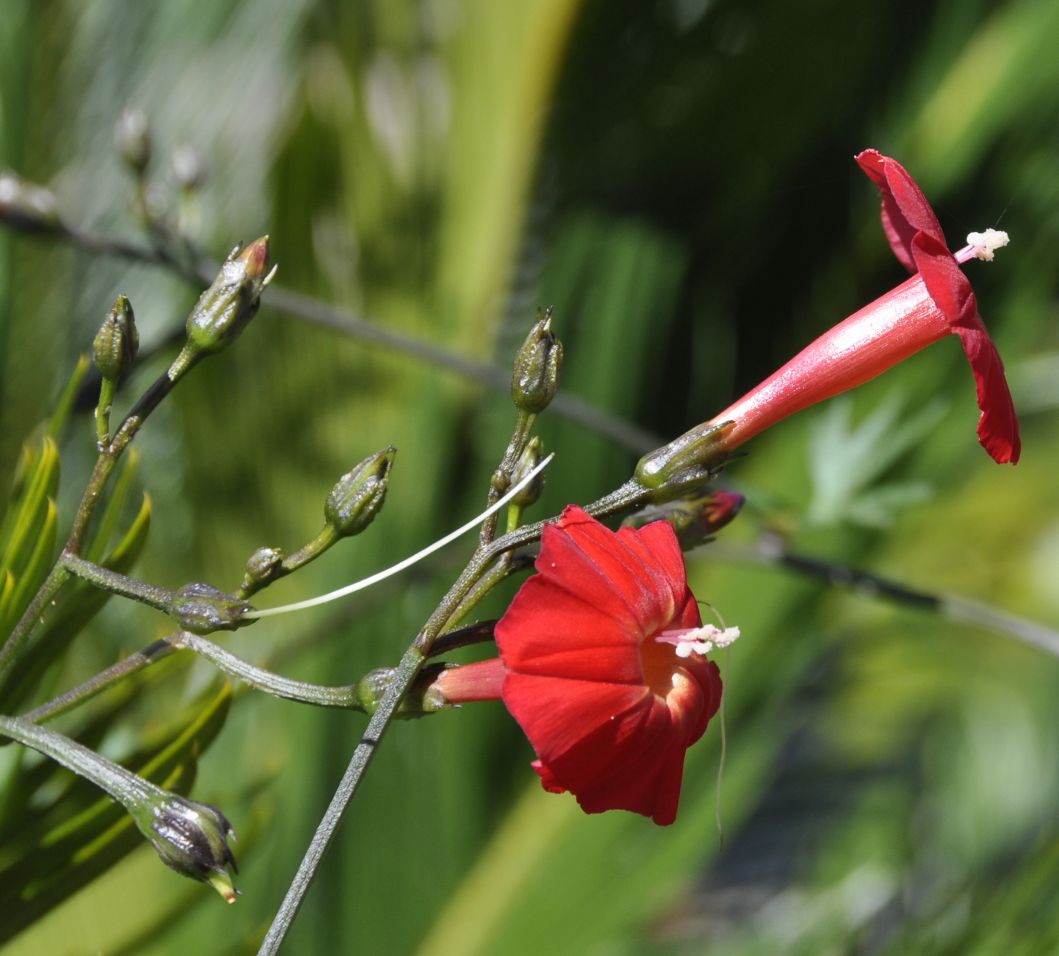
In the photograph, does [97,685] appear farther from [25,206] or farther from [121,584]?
[25,206]

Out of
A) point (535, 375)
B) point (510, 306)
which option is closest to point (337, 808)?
point (535, 375)

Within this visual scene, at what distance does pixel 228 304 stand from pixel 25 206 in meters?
0.61

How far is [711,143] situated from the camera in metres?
1.73

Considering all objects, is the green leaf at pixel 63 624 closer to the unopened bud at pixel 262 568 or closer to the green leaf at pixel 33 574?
the green leaf at pixel 33 574

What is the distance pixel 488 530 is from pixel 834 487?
0.77 meters

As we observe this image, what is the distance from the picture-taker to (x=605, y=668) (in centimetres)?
64

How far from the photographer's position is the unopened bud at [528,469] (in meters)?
0.77

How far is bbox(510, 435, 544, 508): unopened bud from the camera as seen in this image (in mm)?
766

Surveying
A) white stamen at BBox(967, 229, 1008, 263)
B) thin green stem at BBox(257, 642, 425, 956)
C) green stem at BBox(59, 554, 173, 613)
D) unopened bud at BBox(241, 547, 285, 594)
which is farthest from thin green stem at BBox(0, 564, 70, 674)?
white stamen at BBox(967, 229, 1008, 263)

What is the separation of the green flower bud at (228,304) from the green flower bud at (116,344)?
4cm

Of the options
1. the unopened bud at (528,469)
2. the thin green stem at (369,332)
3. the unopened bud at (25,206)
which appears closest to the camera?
the unopened bud at (528,469)

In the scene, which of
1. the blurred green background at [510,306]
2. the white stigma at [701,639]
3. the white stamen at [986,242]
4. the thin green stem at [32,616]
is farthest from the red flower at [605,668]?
the blurred green background at [510,306]

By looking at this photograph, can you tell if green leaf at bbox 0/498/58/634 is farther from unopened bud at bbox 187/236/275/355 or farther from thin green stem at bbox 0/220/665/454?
thin green stem at bbox 0/220/665/454

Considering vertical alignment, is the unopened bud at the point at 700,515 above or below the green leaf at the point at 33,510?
below
